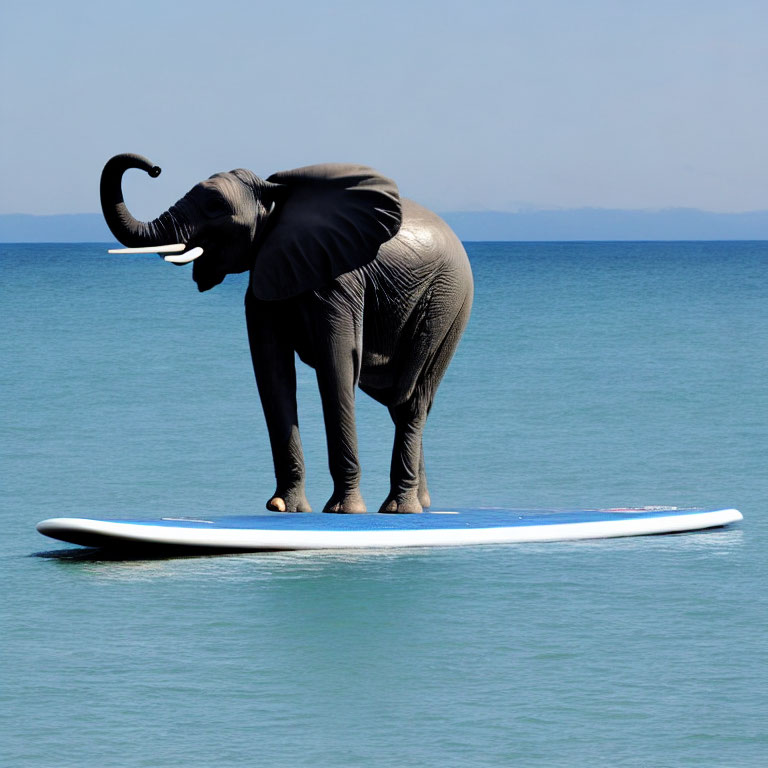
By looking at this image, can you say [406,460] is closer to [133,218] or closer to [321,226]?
[321,226]

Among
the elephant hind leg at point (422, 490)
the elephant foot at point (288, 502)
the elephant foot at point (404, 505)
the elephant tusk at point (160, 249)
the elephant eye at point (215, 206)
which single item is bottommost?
the elephant hind leg at point (422, 490)

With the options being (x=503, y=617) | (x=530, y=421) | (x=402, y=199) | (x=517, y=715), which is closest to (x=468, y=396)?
(x=530, y=421)

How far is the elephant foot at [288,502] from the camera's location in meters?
10.4

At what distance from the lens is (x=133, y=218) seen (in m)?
9.71

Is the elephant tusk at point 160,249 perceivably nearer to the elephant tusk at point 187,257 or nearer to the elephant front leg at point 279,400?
the elephant tusk at point 187,257

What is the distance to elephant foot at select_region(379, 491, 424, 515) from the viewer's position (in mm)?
10609

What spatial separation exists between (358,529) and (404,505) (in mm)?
1013

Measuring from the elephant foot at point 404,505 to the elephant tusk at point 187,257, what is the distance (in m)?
1.76

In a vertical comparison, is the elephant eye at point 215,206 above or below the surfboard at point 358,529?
above

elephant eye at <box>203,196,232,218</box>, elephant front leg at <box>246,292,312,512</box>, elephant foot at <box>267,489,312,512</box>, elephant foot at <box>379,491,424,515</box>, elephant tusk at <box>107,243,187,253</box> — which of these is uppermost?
elephant eye at <box>203,196,232,218</box>

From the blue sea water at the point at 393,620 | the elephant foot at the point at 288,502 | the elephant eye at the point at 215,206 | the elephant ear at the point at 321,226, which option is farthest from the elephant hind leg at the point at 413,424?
the elephant eye at the point at 215,206

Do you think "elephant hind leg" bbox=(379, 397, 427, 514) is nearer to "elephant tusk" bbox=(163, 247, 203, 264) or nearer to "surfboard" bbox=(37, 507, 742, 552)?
"surfboard" bbox=(37, 507, 742, 552)

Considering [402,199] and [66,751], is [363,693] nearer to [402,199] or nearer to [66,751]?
[66,751]

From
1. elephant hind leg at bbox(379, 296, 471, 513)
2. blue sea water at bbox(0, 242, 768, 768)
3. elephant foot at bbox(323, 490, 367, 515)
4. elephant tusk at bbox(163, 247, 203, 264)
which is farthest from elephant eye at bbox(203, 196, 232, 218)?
blue sea water at bbox(0, 242, 768, 768)
